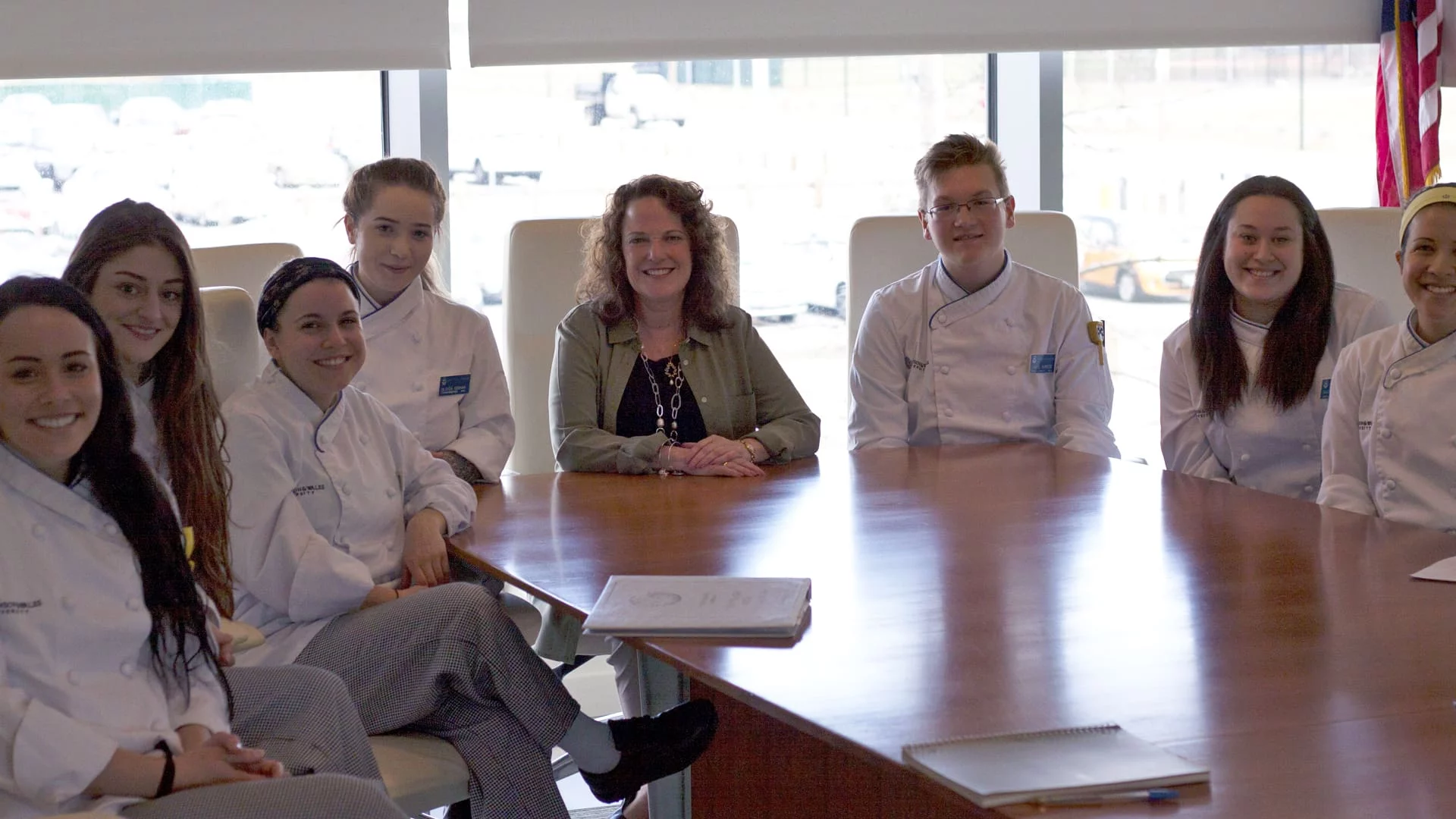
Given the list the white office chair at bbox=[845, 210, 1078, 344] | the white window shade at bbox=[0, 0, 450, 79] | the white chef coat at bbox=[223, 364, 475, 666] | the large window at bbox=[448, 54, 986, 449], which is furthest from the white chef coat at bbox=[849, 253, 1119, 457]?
the white window shade at bbox=[0, 0, 450, 79]

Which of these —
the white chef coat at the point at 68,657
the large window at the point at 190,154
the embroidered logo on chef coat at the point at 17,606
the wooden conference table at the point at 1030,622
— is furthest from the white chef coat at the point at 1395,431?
the large window at the point at 190,154

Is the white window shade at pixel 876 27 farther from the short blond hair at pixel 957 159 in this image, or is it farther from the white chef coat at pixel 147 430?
the white chef coat at pixel 147 430

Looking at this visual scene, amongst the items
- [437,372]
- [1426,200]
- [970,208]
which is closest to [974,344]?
[970,208]

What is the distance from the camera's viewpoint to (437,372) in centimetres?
285

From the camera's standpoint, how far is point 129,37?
137 inches

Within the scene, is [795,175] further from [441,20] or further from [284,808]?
[284,808]

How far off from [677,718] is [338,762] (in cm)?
50

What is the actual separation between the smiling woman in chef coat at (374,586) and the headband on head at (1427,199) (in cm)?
154

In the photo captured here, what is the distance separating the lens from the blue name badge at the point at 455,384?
285cm

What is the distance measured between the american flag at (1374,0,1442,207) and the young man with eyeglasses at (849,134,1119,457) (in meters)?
1.58

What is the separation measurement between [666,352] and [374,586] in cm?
96

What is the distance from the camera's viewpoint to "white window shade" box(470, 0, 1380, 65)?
3770mm

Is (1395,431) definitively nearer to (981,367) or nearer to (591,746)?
(981,367)

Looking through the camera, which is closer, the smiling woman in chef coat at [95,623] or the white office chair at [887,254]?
the smiling woman in chef coat at [95,623]
